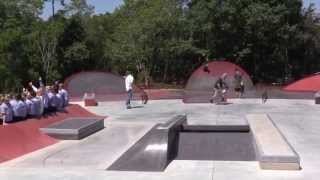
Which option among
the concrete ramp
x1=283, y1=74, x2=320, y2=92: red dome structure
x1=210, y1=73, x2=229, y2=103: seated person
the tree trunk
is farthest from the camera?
the tree trunk

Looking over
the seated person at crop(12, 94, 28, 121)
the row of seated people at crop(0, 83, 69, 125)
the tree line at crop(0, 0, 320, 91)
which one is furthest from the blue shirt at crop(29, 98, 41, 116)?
the tree line at crop(0, 0, 320, 91)

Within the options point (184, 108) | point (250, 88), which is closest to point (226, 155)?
point (184, 108)

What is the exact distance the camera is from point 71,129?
17.0m

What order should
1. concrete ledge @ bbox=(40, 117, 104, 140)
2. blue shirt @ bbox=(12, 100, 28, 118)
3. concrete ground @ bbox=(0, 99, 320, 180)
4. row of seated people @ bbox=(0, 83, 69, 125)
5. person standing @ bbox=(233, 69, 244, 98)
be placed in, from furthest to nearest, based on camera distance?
1. person standing @ bbox=(233, 69, 244, 98)
2. concrete ledge @ bbox=(40, 117, 104, 140)
3. blue shirt @ bbox=(12, 100, 28, 118)
4. row of seated people @ bbox=(0, 83, 69, 125)
5. concrete ground @ bbox=(0, 99, 320, 180)

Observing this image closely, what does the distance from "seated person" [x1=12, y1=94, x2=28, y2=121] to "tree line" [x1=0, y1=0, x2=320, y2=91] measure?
34.6m

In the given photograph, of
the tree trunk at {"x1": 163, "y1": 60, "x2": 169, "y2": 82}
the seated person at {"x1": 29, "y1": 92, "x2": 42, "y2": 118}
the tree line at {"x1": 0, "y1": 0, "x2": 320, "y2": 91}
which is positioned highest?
the tree line at {"x1": 0, "y1": 0, "x2": 320, "y2": 91}

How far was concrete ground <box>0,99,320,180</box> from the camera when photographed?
11211 mm

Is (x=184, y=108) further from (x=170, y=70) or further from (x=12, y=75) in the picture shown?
(x=170, y=70)

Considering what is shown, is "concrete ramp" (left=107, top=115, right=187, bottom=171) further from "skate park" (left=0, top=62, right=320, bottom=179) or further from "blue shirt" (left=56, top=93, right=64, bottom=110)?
"blue shirt" (left=56, top=93, right=64, bottom=110)

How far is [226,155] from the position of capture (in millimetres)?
13891

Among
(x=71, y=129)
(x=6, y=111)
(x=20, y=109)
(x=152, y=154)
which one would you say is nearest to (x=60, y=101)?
(x=71, y=129)

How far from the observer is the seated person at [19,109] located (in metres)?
16.3

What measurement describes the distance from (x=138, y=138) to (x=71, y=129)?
1831 mm

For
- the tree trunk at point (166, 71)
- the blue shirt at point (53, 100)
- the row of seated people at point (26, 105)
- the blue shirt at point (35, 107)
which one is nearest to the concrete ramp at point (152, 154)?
the row of seated people at point (26, 105)
